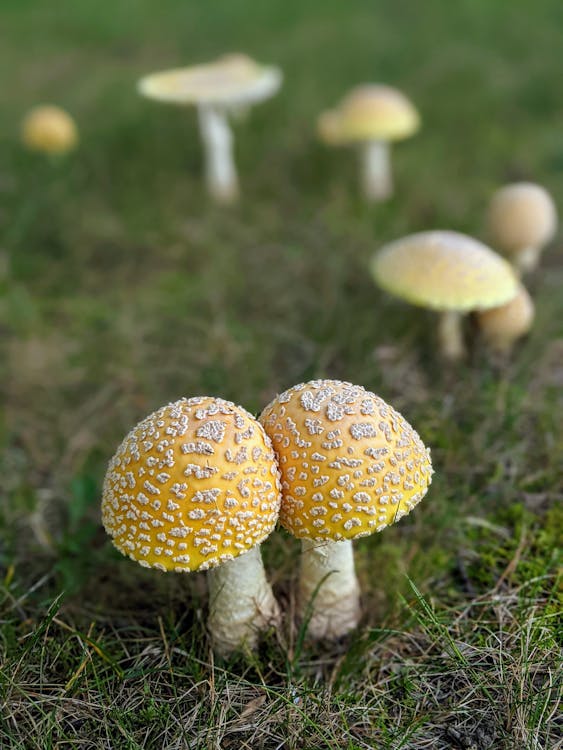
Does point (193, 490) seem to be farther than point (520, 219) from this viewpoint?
No

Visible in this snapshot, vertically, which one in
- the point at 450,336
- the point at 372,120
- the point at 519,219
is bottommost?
the point at 450,336

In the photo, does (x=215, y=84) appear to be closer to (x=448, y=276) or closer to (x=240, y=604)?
(x=448, y=276)

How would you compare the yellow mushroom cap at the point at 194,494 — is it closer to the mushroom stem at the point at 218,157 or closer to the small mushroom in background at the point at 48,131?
the mushroom stem at the point at 218,157

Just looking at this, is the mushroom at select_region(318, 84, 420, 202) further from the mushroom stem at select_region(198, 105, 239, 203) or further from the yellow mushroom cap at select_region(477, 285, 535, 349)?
the yellow mushroom cap at select_region(477, 285, 535, 349)

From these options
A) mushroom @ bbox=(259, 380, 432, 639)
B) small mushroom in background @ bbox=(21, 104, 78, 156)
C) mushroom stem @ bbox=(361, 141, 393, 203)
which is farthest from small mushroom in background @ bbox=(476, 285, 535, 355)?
small mushroom in background @ bbox=(21, 104, 78, 156)

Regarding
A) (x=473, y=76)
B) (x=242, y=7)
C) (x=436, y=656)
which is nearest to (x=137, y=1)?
(x=242, y=7)

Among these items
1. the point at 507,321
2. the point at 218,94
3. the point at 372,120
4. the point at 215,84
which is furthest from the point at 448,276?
the point at 215,84
